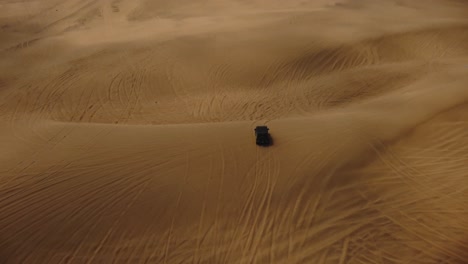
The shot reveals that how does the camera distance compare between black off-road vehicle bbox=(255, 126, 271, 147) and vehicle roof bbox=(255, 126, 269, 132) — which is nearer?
black off-road vehicle bbox=(255, 126, 271, 147)

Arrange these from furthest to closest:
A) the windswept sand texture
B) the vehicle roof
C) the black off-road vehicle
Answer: the vehicle roof < the black off-road vehicle < the windswept sand texture

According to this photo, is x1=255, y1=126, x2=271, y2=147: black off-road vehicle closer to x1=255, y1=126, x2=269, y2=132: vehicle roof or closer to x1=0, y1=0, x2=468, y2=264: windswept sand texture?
x1=255, y1=126, x2=269, y2=132: vehicle roof

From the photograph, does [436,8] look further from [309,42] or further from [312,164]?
[312,164]

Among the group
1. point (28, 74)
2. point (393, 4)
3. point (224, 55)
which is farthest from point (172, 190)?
point (393, 4)

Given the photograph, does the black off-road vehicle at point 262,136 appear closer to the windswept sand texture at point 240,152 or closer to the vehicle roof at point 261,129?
the vehicle roof at point 261,129

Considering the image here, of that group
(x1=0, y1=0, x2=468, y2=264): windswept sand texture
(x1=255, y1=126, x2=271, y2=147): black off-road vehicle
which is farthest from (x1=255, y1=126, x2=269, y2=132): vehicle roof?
(x1=0, y1=0, x2=468, y2=264): windswept sand texture

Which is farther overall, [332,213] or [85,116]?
[85,116]

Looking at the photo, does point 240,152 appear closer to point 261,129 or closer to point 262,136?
point 262,136
